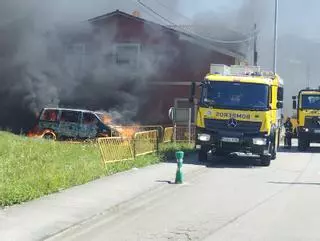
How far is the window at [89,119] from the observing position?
21.3m

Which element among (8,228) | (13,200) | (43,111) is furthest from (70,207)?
(43,111)

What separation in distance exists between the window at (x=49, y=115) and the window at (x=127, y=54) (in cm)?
413

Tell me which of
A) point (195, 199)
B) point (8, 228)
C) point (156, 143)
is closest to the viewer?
point (8, 228)

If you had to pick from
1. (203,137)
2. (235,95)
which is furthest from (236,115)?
(203,137)

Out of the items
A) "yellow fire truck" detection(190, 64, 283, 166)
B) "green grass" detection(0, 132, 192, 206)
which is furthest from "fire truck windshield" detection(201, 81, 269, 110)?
"green grass" detection(0, 132, 192, 206)

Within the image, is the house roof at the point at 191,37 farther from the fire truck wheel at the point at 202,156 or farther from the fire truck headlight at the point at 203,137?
the fire truck headlight at the point at 203,137

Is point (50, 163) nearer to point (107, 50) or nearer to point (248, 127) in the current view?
point (248, 127)

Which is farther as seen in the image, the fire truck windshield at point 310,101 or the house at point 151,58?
the house at point 151,58

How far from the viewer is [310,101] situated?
24031 millimetres

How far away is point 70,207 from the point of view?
8.34 meters

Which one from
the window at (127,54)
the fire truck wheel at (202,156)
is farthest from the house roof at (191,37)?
the fire truck wheel at (202,156)

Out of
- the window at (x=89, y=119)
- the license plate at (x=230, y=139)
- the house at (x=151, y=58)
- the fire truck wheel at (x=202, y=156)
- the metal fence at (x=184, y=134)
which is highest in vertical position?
the house at (x=151, y=58)

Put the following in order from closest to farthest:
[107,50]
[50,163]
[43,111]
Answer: [50,163], [43,111], [107,50]

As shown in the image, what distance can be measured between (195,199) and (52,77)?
13.3m
